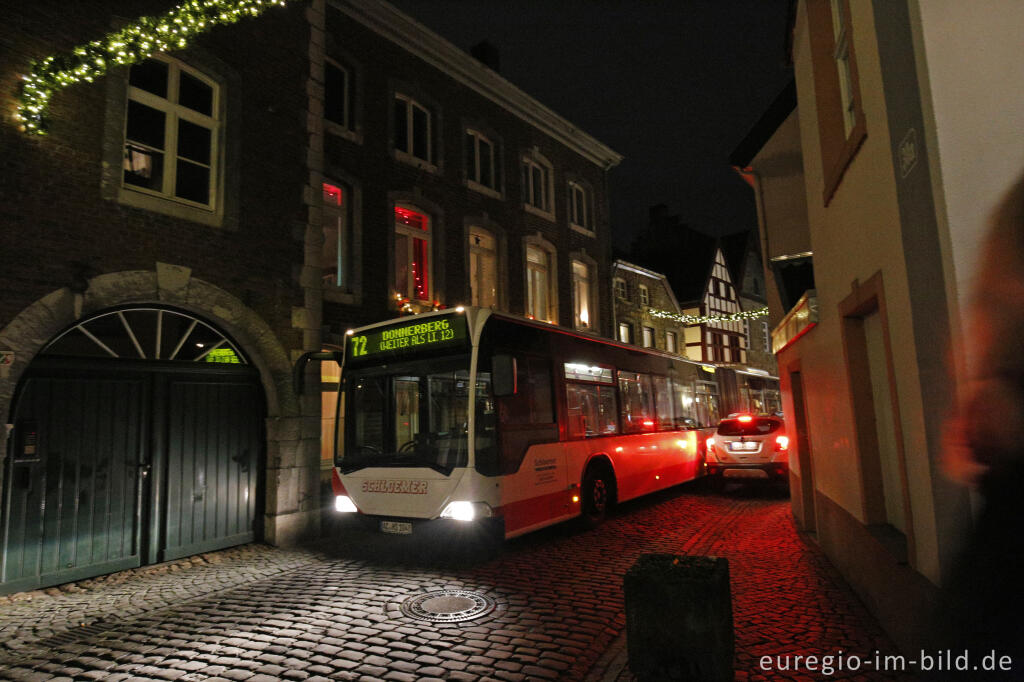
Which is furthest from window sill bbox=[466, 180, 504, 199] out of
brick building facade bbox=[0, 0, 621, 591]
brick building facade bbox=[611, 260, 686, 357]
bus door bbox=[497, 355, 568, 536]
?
bus door bbox=[497, 355, 568, 536]

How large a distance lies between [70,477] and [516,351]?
5.33 m

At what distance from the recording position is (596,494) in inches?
351

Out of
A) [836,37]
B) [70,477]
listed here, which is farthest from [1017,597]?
[70,477]

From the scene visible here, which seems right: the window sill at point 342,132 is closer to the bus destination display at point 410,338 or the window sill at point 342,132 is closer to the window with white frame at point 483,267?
the window with white frame at point 483,267

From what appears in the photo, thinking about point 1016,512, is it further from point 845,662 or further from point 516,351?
point 516,351

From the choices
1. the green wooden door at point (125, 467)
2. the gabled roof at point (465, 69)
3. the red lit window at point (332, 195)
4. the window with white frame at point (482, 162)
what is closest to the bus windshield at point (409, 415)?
the green wooden door at point (125, 467)

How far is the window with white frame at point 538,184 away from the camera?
1698 centimetres

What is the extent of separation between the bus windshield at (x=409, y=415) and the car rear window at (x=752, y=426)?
24.4 feet

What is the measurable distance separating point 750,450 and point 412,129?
10.4m

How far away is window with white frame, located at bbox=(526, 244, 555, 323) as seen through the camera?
55.2 feet

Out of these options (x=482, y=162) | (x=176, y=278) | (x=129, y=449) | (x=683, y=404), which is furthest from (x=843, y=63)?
(x=482, y=162)

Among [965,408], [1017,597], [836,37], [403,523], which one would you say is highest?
[836,37]

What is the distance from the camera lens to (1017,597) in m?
1.70

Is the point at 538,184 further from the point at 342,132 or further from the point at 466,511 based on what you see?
the point at 466,511
